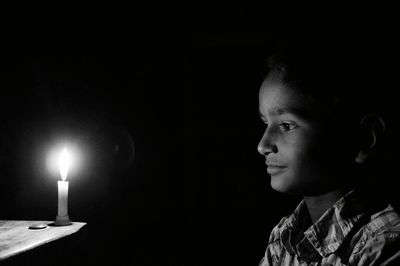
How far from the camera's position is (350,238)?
1.12m

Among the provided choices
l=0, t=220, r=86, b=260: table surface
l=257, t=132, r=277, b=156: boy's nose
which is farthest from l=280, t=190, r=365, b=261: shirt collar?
l=0, t=220, r=86, b=260: table surface

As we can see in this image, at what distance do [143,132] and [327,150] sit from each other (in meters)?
2.01

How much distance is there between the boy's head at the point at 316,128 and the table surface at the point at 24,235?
3.42 ft

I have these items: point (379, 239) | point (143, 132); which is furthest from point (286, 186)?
point (143, 132)

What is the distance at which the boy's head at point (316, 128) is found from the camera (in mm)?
1125

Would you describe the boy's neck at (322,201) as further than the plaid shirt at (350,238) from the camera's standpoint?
Yes

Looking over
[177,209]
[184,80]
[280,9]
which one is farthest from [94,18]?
[177,209]

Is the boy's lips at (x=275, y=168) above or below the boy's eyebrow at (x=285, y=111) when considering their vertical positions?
below

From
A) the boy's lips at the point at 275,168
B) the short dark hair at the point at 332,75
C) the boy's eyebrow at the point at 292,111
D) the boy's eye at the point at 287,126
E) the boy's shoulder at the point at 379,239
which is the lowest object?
the boy's shoulder at the point at 379,239

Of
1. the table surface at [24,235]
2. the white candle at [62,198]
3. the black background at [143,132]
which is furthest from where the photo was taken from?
the black background at [143,132]

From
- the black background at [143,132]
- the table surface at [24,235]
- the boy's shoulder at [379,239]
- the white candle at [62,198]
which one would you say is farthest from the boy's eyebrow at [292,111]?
the black background at [143,132]

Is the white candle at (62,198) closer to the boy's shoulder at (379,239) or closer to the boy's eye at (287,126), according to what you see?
the boy's eye at (287,126)

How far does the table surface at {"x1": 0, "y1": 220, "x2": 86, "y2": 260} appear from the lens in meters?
1.25

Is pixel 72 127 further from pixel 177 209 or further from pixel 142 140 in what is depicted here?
pixel 177 209
